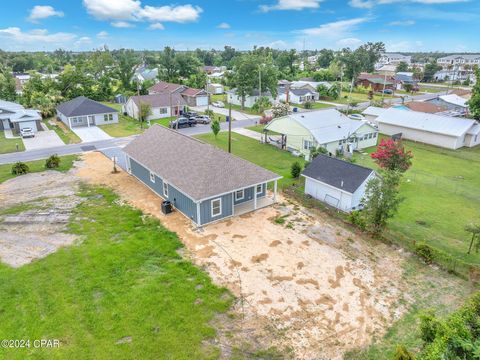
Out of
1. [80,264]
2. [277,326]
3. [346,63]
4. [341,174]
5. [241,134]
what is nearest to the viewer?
[277,326]

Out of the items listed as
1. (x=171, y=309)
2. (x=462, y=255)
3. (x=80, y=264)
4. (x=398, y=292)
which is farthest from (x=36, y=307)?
(x=462, y=255)

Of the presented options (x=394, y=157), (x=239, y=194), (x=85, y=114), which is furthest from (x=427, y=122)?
(x=85, y=114)

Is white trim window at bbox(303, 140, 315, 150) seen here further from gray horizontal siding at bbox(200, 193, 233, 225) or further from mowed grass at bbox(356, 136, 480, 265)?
gray horizontal siding at bbox(200, 193, 233, 225)

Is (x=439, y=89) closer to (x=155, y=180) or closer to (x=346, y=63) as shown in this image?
(x=346, y=63)

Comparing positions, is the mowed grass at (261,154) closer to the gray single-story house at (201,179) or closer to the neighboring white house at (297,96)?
the gray single-story house at (201,179)

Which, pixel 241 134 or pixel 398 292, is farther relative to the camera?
pixel 241 134

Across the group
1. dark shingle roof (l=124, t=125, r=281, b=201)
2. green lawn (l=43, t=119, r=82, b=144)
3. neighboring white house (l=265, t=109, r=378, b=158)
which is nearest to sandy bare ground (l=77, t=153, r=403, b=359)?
dark shingle roof (l=124, t=125, r=281, b=201)

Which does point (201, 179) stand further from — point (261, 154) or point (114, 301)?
point (261, 154)
